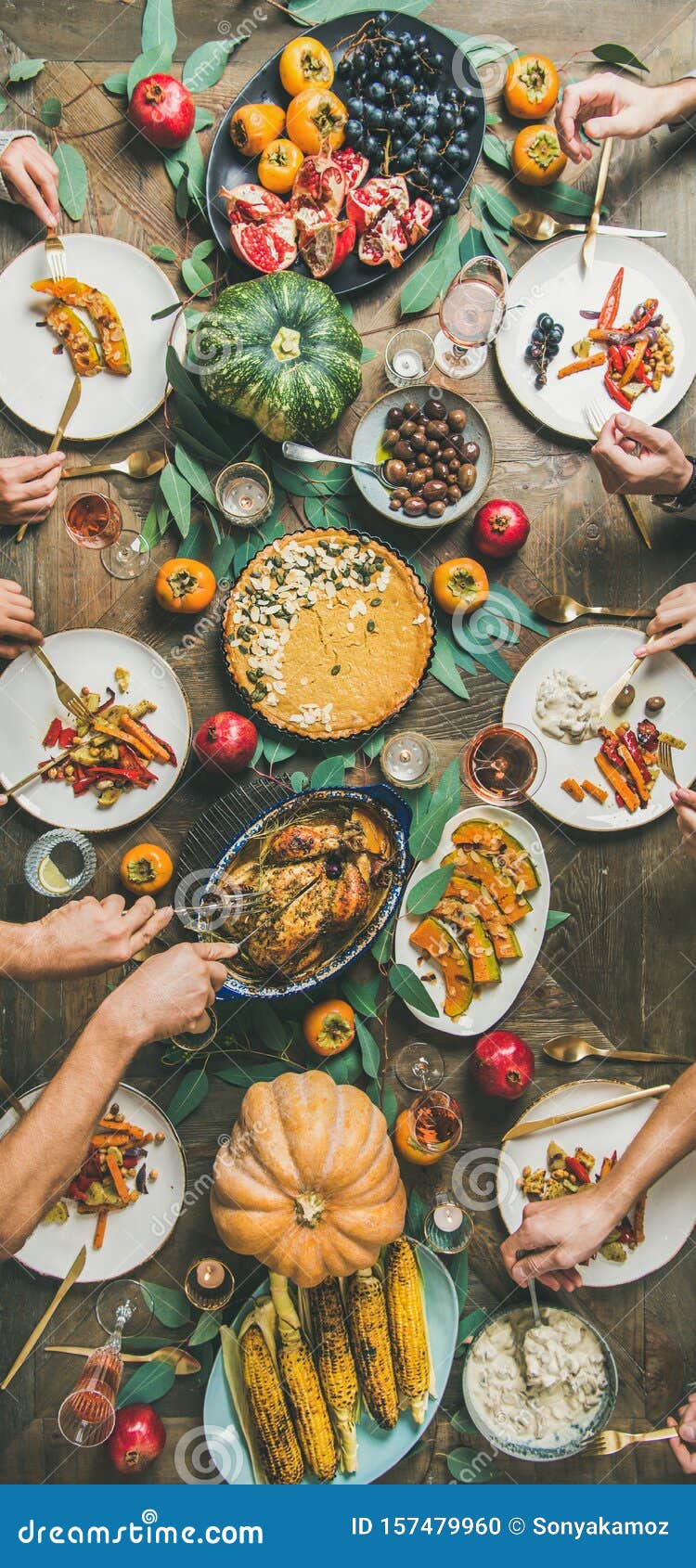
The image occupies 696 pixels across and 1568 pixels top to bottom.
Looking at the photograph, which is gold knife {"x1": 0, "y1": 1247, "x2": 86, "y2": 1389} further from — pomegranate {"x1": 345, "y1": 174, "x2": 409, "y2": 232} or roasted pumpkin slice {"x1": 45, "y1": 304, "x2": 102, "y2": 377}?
pomegranate {"x1": 345, "y1": 174, "x2": 409, "y2": 232}

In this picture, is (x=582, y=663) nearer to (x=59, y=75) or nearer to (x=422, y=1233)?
(x=422, y=1233)

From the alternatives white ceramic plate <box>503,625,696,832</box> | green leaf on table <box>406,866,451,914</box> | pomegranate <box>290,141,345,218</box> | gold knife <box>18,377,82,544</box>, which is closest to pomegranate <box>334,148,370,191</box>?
pomegranate <box>290,141,345,218</box>

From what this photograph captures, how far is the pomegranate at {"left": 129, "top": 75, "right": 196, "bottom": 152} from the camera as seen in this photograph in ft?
10.0

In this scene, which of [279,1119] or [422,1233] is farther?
[422,1233]

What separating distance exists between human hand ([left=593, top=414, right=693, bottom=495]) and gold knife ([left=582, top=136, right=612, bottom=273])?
1.74ft

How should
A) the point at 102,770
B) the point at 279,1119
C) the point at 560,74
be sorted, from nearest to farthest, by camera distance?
the point at 279,1119, the point at 102,770, the point at 560,74

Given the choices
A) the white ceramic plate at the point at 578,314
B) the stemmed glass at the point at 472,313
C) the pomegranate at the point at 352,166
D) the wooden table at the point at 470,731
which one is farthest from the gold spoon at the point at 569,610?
the pomegranate at the point at 352,166

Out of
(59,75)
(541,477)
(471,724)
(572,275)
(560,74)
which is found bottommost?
(471,724)

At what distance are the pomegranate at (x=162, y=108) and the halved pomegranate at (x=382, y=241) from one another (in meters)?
0.62

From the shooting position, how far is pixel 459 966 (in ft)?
10.1

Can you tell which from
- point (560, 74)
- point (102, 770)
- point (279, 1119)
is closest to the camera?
point (279, 1119)

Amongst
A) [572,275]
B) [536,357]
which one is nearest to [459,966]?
[536,357]

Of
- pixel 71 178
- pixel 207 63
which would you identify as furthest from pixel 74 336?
pixel 207 63
